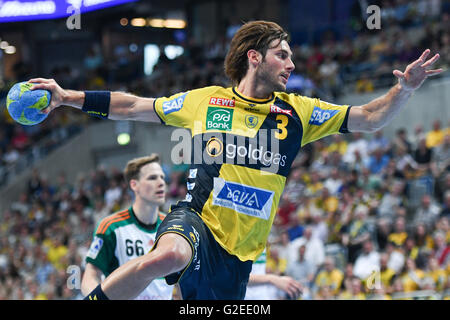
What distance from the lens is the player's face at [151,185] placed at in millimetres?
7562

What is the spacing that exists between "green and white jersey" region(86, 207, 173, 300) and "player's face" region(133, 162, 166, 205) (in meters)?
0.32

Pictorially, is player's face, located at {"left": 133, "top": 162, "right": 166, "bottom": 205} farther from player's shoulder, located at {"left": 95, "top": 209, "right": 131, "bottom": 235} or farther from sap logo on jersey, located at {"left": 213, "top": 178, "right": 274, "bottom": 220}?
sap logo on jersey, located at {"left": 213, "top": 178, "right": 274, "bottom": 220}

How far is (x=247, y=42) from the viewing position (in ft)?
19.1

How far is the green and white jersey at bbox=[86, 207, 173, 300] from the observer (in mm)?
7043

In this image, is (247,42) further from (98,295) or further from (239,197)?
(98,295)

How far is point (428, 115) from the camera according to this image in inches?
672

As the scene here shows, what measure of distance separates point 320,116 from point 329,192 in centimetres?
879

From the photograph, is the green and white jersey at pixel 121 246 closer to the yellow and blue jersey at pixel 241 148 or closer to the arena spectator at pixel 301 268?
the yellow and blue jersey at pixel 241 148

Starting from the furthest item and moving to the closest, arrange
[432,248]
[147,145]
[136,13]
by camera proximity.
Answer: [136,13], [147,145], [432,248]

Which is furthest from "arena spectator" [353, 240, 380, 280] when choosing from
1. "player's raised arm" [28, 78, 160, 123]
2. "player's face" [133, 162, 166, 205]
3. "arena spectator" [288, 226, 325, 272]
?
"player's raised arm" [28, 78, 160, 123]

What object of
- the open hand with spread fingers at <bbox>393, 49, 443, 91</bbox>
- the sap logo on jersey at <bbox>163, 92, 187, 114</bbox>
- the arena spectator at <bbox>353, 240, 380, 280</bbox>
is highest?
the open hand with spread fingers at <bbox>393, 49, 443, 91</bbox>

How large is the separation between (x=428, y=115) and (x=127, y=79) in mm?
13568
